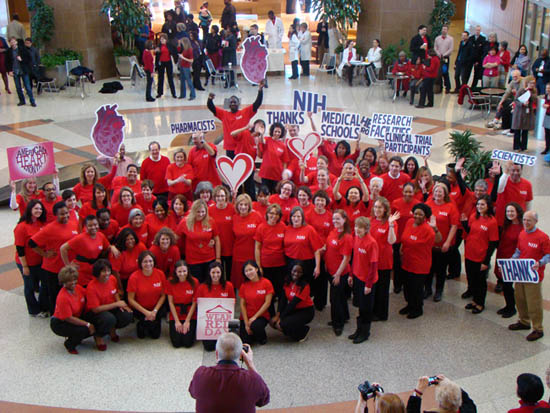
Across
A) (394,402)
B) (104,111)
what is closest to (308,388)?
(394,402)

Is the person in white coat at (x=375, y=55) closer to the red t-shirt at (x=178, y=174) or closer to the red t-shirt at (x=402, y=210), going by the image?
the red t-shirt at (x=178, y=174)

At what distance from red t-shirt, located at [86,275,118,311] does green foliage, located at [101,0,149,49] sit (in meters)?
15.8

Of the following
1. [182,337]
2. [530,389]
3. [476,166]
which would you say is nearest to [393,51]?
[476,166]

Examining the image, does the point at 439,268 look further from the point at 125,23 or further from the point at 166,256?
the point at 125,23

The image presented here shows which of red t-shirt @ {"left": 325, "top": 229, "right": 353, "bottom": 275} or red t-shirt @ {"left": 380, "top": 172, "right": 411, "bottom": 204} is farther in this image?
red t-shirt @ {"left": 380, "top": 172, "right": 411, "bottom": 204}

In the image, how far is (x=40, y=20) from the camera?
20797 millimetres

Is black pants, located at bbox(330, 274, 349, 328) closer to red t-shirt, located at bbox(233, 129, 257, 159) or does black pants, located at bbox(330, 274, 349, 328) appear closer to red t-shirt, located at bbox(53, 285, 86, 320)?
red t-shirt, located at bbox(53, 285, 86, 320)

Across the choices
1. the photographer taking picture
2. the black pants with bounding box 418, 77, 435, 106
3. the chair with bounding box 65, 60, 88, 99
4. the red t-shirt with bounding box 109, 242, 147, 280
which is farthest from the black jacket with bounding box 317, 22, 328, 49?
the photographer taking picture

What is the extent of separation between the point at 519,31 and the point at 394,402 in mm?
21300

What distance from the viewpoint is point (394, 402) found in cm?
430

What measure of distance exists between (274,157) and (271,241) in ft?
9.06

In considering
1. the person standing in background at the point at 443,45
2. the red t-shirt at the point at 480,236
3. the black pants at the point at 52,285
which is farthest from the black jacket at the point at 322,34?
the black pants at the point at 52,285

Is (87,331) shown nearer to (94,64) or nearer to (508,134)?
(508,134)

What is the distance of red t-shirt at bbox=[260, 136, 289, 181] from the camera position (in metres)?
10.2
